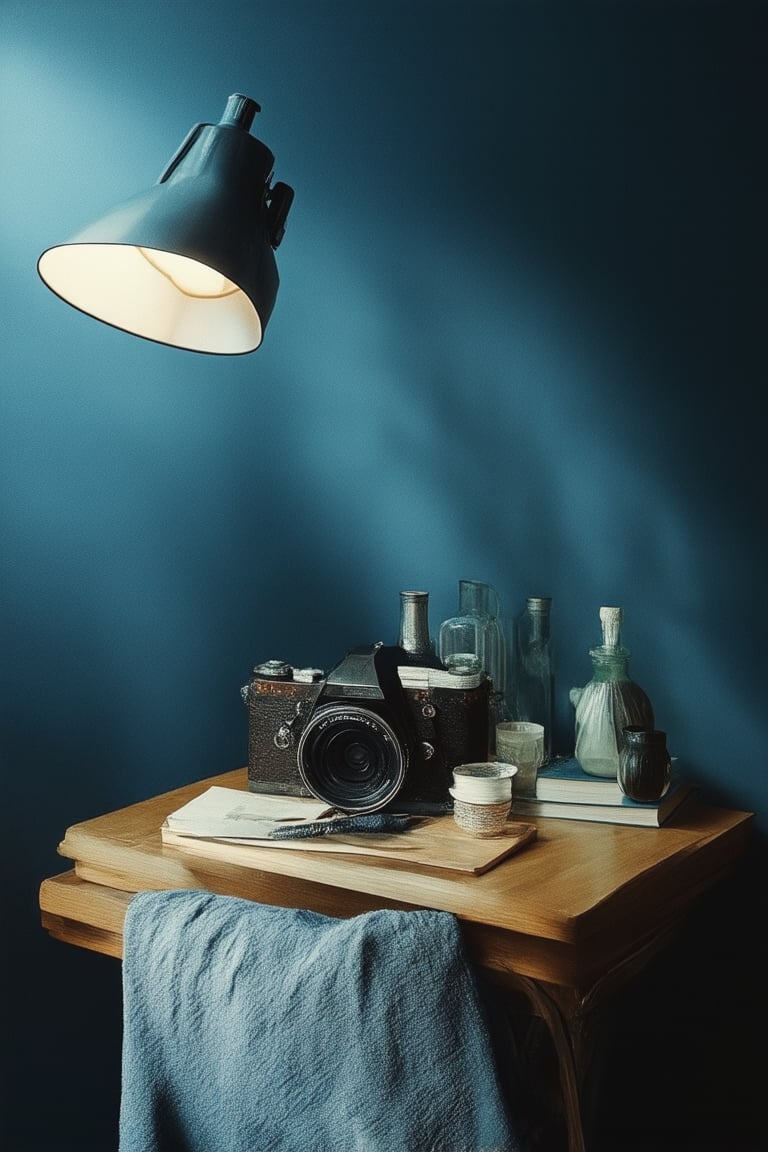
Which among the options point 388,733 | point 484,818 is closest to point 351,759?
point 388,733

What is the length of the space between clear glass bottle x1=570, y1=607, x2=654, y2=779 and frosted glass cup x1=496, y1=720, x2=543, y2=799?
63 mm

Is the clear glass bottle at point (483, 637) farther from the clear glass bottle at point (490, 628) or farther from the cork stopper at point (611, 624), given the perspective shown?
the cork stopper at point (611, 624)

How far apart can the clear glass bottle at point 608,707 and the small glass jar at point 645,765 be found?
0.19 ft

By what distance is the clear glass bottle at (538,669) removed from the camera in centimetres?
155

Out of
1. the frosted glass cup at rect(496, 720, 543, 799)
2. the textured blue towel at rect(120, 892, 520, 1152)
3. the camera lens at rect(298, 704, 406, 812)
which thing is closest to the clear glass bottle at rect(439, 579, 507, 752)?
the frosted glass cup at rect(496, 720, 543, 799)

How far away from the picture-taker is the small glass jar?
1.33 metres

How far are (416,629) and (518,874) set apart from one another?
0.43 meters

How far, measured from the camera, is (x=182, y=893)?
4.01 feet

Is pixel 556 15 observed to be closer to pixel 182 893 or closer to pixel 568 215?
pixel 568 215

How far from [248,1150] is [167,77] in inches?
59.3

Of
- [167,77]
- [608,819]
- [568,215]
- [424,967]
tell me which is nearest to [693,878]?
[608,819]

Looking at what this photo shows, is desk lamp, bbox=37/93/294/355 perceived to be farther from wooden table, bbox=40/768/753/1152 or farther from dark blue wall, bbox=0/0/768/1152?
wooden table, bbox=40/768/753/1152

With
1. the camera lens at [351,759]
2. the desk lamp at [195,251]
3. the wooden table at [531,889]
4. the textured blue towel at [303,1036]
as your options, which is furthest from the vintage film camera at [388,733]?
the desk lamp at [195,251]

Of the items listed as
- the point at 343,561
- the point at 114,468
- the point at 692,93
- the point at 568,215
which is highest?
the point at 692,93
